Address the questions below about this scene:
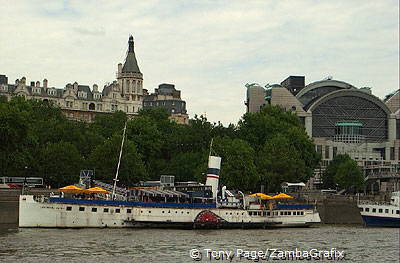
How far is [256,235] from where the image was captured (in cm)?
7244

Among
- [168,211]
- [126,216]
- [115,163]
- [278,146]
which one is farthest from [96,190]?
[278,146]

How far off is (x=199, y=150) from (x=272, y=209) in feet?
142

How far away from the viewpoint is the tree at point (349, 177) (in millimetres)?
129625

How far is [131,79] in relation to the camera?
196625 millimetres

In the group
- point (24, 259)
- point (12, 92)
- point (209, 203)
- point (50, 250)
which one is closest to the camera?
point (24, 259)

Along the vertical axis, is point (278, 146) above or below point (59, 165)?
above

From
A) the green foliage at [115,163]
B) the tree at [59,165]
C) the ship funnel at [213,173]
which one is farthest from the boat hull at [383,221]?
the tree at [59,165]

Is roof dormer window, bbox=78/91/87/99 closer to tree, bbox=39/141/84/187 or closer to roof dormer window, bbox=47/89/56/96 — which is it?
roof dormer window, bbox=47/89/56/96

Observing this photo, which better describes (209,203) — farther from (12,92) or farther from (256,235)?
A: (12,92)

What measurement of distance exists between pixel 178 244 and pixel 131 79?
13866 cm

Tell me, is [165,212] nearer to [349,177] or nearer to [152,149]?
[152,149]

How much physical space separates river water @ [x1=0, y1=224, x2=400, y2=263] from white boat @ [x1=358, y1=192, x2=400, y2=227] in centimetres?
1350

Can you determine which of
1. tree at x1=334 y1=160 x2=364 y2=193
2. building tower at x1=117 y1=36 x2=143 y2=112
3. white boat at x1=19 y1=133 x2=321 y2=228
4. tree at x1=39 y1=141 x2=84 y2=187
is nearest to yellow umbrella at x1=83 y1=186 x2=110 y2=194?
white boat at x1=19 y1=133 x2=321 y2=228

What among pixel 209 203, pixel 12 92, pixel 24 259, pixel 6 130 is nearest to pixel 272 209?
pixel 209 203
